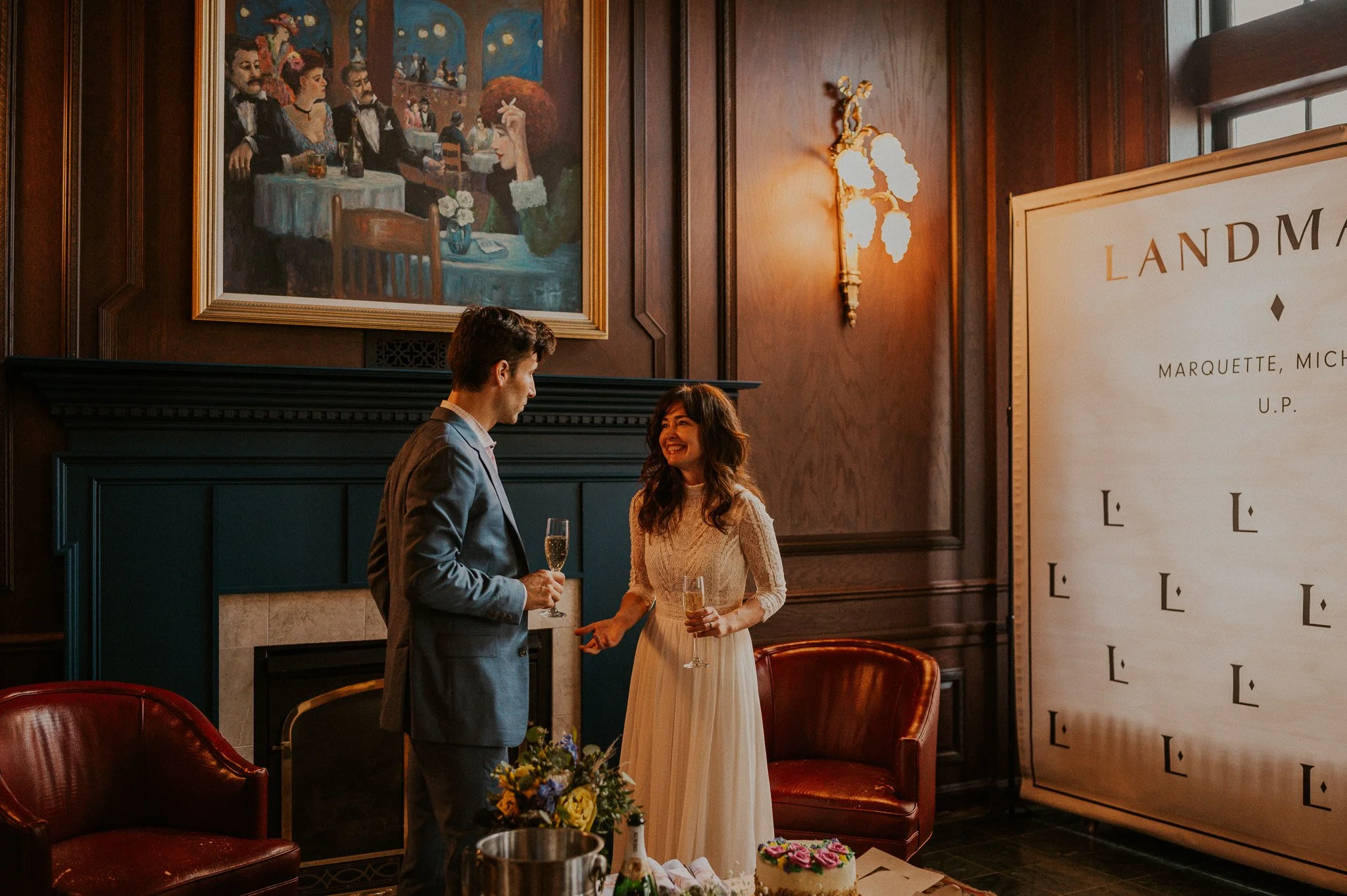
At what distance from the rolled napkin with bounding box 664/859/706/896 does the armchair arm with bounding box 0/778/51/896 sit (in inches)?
55.2

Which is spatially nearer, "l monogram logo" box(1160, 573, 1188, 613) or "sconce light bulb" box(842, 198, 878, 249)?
"l monogram logo" box(1160, 573, 1188, 613)

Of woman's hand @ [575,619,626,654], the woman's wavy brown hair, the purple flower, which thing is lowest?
the purple flower

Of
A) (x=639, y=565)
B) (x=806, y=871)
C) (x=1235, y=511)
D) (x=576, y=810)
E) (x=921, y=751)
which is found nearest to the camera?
(x=576, y=810)

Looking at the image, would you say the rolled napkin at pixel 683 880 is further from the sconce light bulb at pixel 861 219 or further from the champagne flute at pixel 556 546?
the sconce light bulb at pixel 861 219

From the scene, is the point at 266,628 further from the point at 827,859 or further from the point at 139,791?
the point at 827,859

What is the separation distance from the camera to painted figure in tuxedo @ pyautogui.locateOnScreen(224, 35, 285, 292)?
3527 millimetres

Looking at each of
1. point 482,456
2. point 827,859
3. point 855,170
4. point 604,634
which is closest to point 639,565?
point 604,634

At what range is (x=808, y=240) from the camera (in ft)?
14.7

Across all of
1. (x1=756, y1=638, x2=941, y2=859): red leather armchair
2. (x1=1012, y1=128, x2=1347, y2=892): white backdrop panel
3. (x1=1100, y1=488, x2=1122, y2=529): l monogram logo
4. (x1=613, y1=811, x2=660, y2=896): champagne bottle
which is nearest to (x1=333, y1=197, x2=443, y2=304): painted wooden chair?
(x1=756, y1=638, x2=941, y2=859): red leather armchair

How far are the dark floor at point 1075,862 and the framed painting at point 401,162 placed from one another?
2458mm

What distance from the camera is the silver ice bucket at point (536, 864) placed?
177 centimetres

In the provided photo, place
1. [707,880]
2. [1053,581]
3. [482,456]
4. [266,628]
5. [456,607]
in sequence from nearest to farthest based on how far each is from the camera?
[707,880], [456,607], [482,456], [266,628], [1053,581]

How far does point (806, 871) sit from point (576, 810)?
1.91 feet

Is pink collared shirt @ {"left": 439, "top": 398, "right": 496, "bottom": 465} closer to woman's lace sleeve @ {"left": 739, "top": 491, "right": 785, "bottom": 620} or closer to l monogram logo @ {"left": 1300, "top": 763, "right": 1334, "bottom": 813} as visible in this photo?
woman's lace sleeve @ {"left": 739, "top": 491, "right": 785, "bottom": 620}
